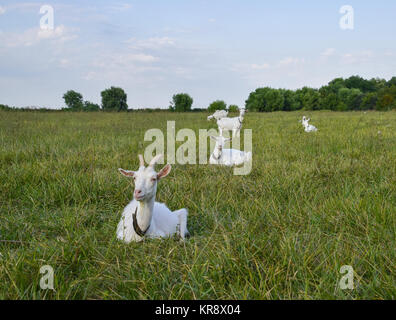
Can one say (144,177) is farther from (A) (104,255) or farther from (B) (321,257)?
(B) (321,257)

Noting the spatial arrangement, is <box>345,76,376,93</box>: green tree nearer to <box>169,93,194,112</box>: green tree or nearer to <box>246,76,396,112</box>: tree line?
<box>246,76,396,112</box>: tree line

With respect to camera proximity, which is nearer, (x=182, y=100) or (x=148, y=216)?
(x=148, y=216)

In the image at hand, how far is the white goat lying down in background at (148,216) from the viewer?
2506 mm

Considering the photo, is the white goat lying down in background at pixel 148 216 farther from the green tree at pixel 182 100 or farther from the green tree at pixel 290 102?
the green tree at pixel 290 102

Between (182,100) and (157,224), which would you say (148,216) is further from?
(182,100)

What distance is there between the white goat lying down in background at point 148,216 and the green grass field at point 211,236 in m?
0.15

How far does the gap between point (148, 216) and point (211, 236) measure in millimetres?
634

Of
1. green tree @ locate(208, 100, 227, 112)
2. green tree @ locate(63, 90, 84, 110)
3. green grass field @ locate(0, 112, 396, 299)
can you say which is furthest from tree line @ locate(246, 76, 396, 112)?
green grass field @ locate(0, 112, 396, 299)

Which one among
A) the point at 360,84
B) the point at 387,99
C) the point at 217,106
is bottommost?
the point at 217,106

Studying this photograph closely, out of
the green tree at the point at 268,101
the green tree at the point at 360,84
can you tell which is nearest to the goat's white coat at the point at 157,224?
the green tree at the point at 268,101

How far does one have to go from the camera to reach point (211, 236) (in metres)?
2.42

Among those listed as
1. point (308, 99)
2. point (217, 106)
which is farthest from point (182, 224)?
point (308, 99)
